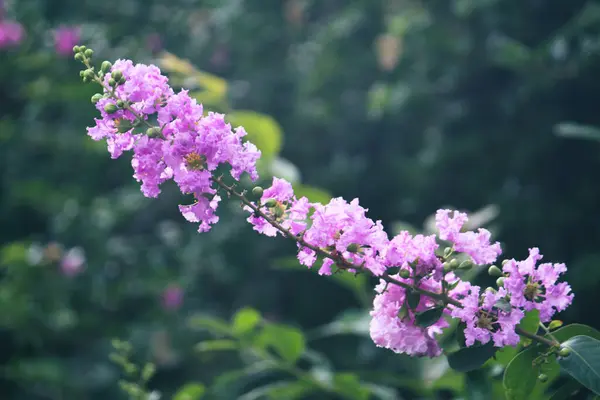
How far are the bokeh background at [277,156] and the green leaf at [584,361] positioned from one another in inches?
84.4

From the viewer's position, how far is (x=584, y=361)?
3.72ft

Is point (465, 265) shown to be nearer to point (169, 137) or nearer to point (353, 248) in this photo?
point (353, 248)

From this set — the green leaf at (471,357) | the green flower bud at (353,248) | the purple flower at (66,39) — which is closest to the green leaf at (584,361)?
the green leaf at (471,357)

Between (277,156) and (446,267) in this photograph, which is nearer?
(446,267)

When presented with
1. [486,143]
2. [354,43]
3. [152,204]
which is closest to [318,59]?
[354,43]

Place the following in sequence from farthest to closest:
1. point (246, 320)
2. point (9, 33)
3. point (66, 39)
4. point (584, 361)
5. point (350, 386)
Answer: point (9, 33)
point (66, 39)
point (246, 320)
point (350, 386)
point (584, 361)

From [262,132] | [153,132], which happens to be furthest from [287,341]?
[153,132]

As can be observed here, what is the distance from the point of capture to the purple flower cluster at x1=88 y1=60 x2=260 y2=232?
1.20 meters

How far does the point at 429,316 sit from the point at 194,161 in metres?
0.48

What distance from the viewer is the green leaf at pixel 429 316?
118cm

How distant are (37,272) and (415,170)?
2.25 metres

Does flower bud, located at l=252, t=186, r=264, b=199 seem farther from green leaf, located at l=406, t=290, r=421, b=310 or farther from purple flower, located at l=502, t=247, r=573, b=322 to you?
purple flower, located at l=502, t=247, r=573, b=322

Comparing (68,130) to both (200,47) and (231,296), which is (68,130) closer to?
(200,47)

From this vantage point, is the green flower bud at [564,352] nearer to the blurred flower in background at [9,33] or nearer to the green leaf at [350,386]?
the green leaf at [350,386]
